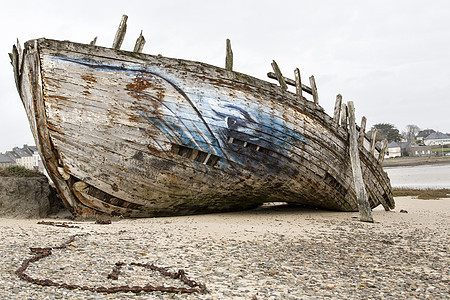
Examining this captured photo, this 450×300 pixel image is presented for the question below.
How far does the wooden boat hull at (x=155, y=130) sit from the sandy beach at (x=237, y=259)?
0.79 m

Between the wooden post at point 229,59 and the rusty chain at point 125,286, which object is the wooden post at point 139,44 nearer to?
the wooden post at point 229,59

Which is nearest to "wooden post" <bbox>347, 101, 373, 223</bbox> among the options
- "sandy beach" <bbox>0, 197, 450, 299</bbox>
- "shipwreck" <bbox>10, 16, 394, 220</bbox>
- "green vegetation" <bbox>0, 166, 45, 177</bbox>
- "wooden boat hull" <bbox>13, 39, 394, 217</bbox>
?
"shipwreck" <bbox>10, 16, 394, 220</bbox>

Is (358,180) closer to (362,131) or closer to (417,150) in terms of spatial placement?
(362,131)

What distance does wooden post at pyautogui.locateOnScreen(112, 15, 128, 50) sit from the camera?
6938mm

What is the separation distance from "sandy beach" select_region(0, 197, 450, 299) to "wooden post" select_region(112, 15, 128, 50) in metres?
3.05

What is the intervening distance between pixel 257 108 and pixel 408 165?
63.7 m

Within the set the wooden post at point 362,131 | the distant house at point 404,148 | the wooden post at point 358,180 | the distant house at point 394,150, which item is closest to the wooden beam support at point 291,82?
the wooden post at point 358,180

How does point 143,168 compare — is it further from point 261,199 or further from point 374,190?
point 374,190

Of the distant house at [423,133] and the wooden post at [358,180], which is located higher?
the distant house at [423,133]

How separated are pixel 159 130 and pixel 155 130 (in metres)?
0.07

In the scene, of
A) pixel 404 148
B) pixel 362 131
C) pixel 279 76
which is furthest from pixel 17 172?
pixel 404 148

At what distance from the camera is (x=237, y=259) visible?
438cm

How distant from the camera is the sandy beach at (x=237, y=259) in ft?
11.1

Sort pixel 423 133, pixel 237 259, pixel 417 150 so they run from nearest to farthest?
pixel 237 259
pixel 417 150
pixel 423 133
